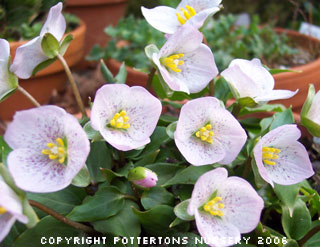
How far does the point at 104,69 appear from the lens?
70cm

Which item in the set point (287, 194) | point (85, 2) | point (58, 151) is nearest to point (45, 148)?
point (58, 151)

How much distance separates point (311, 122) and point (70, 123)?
328mm

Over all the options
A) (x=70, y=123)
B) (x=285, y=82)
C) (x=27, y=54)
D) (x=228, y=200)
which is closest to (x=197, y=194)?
(x=228, y=200)

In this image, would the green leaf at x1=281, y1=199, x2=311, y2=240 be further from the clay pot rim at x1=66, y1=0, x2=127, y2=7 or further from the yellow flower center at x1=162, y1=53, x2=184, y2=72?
the clay pot rim at x1=66, y1=0, x2=127, y2=7

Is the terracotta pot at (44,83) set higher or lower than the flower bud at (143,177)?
lower

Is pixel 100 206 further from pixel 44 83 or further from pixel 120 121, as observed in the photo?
pixel 44 83

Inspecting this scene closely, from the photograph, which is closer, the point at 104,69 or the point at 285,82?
the point at 104,69

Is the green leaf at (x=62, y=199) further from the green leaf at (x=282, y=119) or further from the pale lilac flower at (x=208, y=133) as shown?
the green leaf at (x=282, y=119)

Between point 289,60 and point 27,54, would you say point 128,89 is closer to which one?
point 27,54

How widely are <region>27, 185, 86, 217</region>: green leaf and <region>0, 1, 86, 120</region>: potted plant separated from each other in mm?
638

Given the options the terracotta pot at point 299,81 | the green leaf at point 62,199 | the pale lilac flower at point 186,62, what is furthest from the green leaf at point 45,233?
the terracotta pot at point 299,81

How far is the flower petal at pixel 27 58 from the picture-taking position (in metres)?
0.52

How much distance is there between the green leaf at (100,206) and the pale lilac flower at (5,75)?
0.17 metres

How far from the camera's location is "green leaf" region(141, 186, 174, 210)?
541 mm
